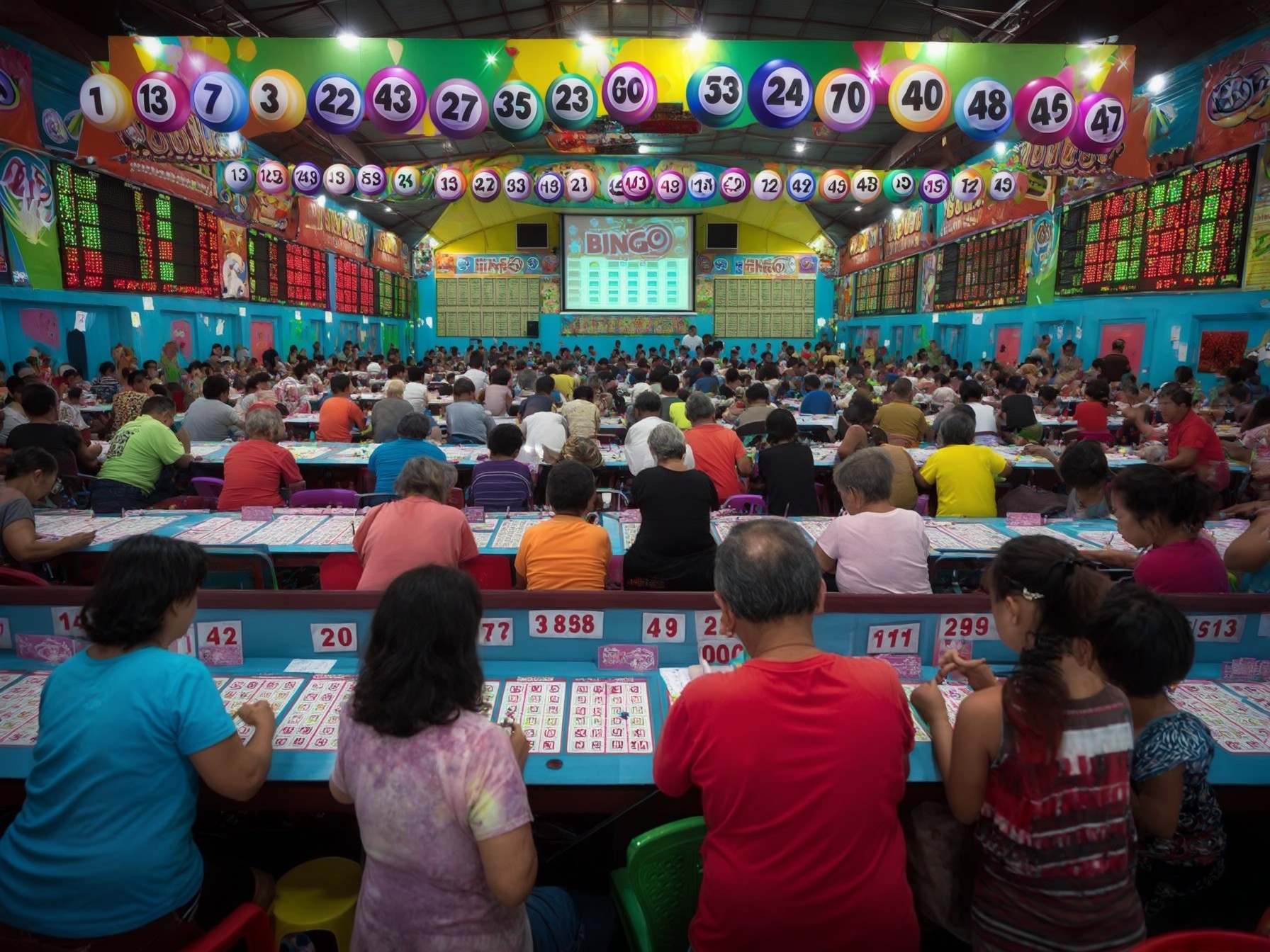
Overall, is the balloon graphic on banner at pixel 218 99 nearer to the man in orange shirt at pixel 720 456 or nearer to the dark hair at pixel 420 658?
the man in orange shirt at pixel 720 456

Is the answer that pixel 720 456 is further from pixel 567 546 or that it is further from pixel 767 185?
pixel 767 185

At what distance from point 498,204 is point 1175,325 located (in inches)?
685

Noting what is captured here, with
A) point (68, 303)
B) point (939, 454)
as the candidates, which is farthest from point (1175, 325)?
point (68, 303)

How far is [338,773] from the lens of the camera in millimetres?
1491

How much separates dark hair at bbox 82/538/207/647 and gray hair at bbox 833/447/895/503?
7.56ft

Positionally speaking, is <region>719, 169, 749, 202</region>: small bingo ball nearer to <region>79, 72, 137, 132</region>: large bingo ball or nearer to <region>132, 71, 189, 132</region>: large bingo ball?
<region>132, 71, 189, 132</region>: large bingo ball

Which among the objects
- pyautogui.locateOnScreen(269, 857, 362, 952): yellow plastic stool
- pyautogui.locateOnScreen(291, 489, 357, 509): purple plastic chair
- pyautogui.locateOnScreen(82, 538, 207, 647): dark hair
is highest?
pyautogui.locateOnScreen(82, 538, 207, 647): dark hair

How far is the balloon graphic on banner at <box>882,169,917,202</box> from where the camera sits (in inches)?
Answer: 479

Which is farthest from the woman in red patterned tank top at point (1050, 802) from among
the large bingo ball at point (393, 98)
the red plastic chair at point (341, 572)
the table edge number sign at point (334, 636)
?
the large bingo ball at point (393, 98)


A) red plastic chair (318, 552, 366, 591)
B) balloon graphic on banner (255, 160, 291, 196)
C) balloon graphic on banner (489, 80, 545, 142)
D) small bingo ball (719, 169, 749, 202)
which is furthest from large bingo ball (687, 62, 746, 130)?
balloon graphic on banner (255, 160, 291, 196)

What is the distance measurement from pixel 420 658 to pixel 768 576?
0.67m

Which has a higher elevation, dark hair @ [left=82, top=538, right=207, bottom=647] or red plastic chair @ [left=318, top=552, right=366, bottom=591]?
dark hair @ [left=82, top=538, right=207, bottom=647]

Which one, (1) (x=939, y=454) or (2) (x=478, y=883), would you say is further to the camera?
(1) (x=939, y=454)

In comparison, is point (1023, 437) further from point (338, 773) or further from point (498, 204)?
point (498, 204)
